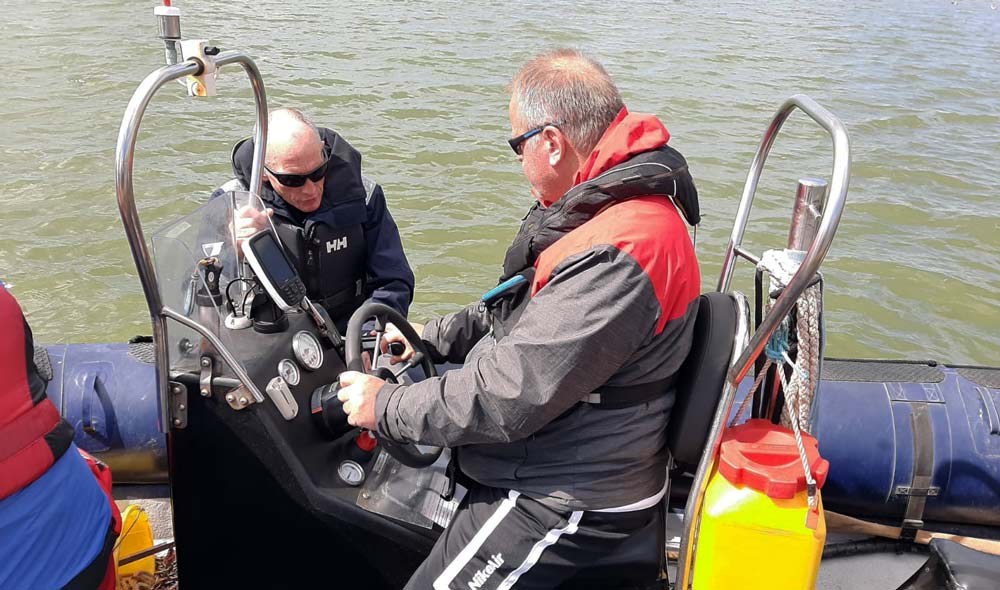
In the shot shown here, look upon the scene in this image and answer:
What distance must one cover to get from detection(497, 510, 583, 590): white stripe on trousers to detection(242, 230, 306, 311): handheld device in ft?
2.89

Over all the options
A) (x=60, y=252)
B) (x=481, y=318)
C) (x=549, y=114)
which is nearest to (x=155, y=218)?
(x=60, y=252)

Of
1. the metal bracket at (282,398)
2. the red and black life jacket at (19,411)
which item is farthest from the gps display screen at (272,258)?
the red and black life jacket at (19,411)

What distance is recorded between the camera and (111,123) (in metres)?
8.82

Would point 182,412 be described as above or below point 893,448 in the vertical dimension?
above

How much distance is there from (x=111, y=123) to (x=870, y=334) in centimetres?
738

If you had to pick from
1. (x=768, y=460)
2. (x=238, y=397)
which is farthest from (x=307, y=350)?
(x=768, y=460)

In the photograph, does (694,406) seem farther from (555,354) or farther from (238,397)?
(238,397)

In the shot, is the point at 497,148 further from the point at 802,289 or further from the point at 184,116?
the point at 802,289

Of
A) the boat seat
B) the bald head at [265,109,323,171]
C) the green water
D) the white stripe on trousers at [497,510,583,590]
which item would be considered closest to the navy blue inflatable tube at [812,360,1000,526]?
the boat seat

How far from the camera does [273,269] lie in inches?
88.9

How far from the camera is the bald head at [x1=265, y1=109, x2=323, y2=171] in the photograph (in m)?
2.97

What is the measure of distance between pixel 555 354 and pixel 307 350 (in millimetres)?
876

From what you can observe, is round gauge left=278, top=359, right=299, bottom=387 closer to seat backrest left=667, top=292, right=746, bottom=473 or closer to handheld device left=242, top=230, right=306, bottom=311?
handheld device left=242, top=230, right=306, bottom=311

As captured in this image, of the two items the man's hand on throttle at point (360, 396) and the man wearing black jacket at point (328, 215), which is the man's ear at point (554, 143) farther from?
the man wearing black jacket at point (328, 215)
